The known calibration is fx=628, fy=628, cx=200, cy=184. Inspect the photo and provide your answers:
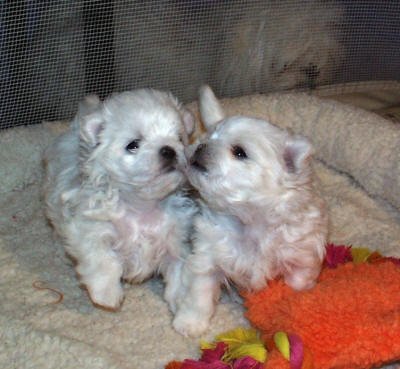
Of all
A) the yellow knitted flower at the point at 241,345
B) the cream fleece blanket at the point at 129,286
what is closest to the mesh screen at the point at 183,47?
the cream fleece blanket at the point at 129,286

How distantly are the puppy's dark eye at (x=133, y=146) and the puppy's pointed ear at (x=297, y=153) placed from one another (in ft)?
2.10

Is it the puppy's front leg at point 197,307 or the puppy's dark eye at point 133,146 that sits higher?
the puppy's dark eye at point 133,146

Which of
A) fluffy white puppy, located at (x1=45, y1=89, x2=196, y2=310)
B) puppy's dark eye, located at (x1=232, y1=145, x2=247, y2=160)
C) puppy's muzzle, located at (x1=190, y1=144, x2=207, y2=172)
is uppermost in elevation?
puppy's dark eye, located at (x1=232, y1=145, x2=247, y2=160)

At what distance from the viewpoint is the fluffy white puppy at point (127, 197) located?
2.74 m

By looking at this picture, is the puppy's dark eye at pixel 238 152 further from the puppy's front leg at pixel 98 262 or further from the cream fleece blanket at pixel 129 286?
the cream fleece blanket at pixel 129 286

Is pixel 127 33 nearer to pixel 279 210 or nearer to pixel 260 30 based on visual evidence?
pixel 260 30

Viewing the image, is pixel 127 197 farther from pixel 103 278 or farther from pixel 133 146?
pixel 103 278

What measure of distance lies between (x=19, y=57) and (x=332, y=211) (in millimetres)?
2162

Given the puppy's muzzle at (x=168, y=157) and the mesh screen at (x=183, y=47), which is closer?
the puppy's muzzle at (x=168, y=157)

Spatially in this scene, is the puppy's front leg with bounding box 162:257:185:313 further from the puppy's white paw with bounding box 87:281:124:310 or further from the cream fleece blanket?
the puppy's white paw with bounding box 87:281:124:310

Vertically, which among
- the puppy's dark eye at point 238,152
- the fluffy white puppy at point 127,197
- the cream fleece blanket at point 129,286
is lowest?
the cream fleece blanket at point 129,286

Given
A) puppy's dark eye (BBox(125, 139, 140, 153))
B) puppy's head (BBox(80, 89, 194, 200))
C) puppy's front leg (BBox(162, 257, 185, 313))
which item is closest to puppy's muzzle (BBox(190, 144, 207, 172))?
puppy's head (BBox(80, 89, 194, 200))

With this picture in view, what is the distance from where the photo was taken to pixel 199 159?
8.48 feet

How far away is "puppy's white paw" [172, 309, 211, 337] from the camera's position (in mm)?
2838
